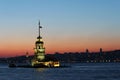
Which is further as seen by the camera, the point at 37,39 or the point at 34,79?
the point at 37,39

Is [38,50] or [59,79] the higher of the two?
[38,50]

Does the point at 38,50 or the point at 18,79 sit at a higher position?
the point at 38,50

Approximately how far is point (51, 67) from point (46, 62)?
12.9 feet

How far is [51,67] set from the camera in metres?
191

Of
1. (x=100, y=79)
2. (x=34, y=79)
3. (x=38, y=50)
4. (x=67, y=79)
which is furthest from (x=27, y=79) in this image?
(x=38, y=50)

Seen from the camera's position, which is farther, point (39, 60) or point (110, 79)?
point (39, 60)

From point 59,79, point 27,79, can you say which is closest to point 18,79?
point 27,79

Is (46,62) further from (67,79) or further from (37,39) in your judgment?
(67,79)

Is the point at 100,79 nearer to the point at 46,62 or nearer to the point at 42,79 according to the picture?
the point at 42,79

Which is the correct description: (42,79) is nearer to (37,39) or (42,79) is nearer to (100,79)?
(100,79)

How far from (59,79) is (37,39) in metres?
84.8

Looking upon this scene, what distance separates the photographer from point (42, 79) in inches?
4262

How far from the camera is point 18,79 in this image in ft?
352

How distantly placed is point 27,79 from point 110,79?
17.5 meters
